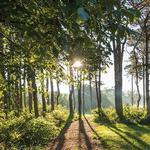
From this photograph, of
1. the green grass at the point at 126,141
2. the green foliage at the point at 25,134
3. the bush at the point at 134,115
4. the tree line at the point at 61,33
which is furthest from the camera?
the bush at the point at 134,115

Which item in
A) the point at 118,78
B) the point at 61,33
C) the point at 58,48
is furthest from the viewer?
the point at 118,78

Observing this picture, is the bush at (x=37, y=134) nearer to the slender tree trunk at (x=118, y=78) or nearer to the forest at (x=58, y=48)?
the forest at (x=58, y=48)

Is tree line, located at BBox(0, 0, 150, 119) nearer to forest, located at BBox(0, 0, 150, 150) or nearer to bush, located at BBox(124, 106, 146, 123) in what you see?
forest, located at BBox(0, 0, 150, 150)

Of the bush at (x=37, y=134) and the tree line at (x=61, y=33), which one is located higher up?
the tree line at (x=61, y=33)

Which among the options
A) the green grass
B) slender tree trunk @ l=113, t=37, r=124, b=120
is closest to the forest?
the green grass

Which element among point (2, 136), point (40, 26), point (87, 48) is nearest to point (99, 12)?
point (87, 48)

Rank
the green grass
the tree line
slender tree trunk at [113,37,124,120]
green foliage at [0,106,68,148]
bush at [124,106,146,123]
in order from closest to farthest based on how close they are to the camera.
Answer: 1. the tree line
2. the green grass
3. green foliage at [0,106,68,148]
4. bush at [124,106,146,123]
5. slender tree trunk at [113,37,124,120]

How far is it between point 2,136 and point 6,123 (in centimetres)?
210

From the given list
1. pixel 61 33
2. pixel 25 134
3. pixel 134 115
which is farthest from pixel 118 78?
pixel 61 33

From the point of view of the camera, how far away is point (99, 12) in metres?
4.82

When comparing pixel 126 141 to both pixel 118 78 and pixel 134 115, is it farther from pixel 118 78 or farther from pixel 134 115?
pixel 118 78

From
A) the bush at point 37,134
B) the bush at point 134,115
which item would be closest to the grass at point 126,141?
the bush at point 37,134

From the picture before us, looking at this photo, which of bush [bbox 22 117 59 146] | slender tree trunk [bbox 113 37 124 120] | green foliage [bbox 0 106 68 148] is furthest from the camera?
slender tree trunk [bbox 113 37 124 120]

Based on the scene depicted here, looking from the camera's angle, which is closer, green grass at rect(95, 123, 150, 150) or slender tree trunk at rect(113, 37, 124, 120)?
green grass at rect(95, 123, 150, 150)
